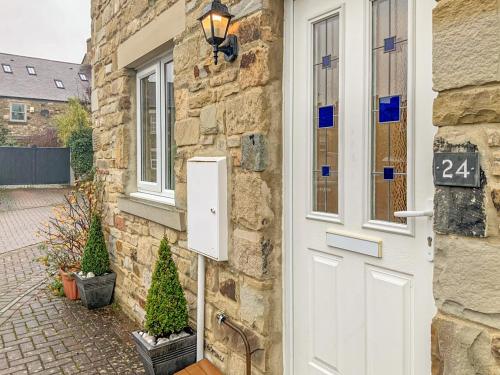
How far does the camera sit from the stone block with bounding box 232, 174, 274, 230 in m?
2.48

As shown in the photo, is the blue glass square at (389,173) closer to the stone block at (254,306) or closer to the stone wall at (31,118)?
the stone block at (254,306)

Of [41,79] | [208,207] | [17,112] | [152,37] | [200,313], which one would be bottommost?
[200,313]

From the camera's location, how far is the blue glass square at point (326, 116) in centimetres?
228

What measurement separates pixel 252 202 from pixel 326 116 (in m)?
0.69

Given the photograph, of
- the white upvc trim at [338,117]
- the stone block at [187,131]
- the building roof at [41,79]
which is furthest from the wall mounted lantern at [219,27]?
the building roof at [41,79]

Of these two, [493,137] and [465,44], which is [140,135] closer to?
[465,44]

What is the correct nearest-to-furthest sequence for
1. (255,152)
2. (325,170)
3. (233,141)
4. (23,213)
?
(325,170) → (255,152) → (233,141) → (23,213)

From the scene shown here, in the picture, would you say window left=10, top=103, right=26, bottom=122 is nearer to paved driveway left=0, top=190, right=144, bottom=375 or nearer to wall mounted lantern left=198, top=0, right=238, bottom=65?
paved driveway left=0, top=190, right=144, bottom=375

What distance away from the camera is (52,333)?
4.22 metres

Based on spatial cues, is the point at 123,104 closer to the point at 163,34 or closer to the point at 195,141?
the point at 163,34

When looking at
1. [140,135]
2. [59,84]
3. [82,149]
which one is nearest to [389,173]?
[140,135]

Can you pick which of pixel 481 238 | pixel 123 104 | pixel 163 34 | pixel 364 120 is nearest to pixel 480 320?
pixel 481 238

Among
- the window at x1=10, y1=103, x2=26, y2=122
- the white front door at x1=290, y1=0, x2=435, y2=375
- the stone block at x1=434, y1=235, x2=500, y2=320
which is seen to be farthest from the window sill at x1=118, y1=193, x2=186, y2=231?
the window at x1=10, y1=103, x2=26, y2=122

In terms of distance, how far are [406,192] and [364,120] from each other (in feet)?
1.41
